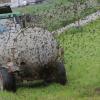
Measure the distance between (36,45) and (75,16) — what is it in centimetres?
1747

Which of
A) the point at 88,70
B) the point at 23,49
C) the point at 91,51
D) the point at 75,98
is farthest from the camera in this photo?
the point at 91,51

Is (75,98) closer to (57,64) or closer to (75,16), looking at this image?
(57,64)

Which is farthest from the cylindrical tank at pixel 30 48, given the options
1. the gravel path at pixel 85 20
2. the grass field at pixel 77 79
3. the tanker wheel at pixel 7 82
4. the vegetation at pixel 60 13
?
the vegetation at pixel 60 13

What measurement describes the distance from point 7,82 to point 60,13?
18587 millimetres

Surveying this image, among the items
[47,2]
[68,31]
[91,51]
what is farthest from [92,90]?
[47,2]

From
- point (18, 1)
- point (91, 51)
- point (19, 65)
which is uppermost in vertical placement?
point (19, 65)

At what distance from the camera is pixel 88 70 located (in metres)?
14.6

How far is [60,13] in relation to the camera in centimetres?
3072

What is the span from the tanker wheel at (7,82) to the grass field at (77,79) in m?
0.21

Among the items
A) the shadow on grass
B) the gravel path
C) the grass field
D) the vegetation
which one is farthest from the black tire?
the vegetation

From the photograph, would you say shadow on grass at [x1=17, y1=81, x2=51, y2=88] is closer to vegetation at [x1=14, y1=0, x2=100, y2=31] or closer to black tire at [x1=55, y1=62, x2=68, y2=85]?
black tire at [x1=55, y1=62, x2=68, y2=85]

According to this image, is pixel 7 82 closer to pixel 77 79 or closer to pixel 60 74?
pixel 60 74

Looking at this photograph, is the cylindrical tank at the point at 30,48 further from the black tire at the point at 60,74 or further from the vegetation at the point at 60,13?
the vegetation at the point at 60,13

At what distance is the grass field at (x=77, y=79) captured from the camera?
1175 centimetres
